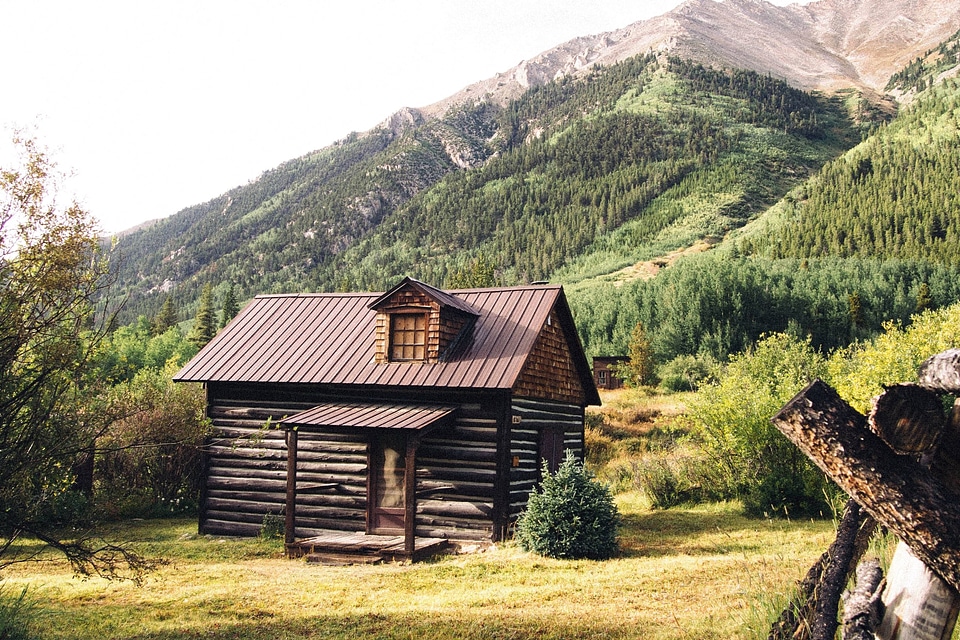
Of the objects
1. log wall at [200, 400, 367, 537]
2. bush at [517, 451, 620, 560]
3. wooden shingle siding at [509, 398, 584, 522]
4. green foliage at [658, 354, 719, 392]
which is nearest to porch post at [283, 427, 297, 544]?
log wall at [200, 400, 367, 537]

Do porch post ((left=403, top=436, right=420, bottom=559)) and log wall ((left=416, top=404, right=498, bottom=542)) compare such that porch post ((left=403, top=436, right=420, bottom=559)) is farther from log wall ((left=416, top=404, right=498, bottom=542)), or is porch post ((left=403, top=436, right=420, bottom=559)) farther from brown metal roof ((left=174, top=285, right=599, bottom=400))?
brown metal roof ((left=174, top=285, right=599, bottom=400))

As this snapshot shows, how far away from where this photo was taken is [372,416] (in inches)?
667

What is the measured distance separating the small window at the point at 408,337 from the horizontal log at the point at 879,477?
14.2 m

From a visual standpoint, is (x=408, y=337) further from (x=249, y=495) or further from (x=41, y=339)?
(x=41, y=339)

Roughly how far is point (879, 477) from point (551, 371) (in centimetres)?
1530

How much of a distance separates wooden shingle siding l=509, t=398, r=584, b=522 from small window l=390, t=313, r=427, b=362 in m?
2.76

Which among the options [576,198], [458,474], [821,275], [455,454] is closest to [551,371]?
[455,454]

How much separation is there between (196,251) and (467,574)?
18743cm

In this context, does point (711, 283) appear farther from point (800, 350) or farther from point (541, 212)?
point (541, 212)

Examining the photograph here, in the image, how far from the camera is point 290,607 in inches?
432

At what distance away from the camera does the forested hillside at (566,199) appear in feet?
422

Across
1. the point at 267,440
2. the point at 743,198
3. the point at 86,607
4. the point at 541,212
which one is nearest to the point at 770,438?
the point at 267,440

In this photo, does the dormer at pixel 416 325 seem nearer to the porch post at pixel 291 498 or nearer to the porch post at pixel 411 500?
the porch post at pixel 411 500

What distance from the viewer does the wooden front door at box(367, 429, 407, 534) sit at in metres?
17.8
